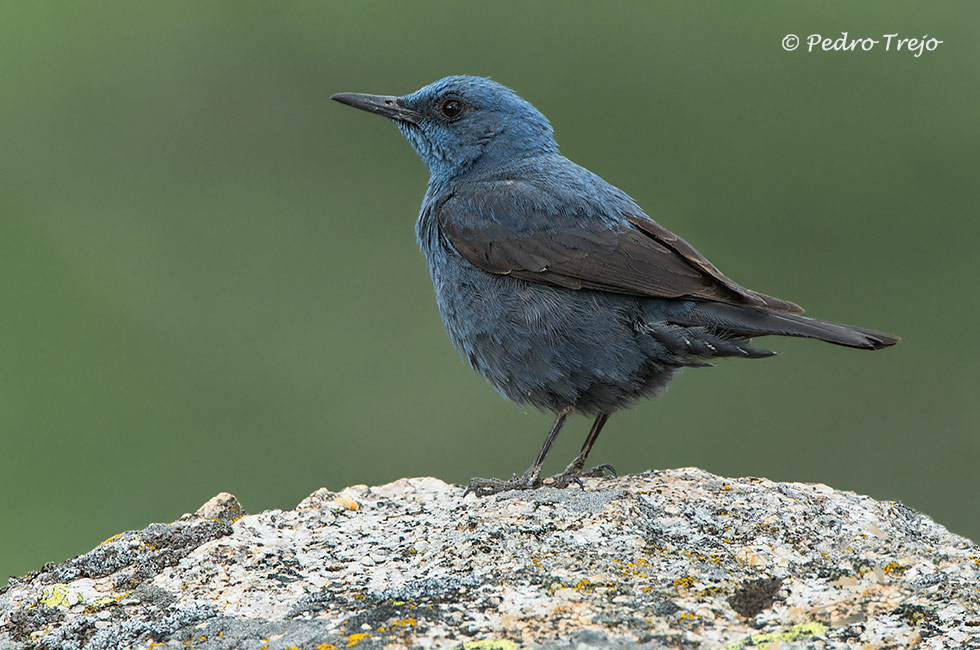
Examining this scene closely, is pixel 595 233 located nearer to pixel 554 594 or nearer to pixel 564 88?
pixel 554 594

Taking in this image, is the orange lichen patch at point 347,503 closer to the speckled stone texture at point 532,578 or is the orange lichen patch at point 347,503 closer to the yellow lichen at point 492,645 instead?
the speckled stone texture at point 532,578

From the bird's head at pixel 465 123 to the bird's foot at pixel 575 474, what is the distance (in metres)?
1.81

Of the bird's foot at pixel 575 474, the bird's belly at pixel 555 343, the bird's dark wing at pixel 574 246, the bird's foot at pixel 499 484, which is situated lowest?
the bird's foot at pixel 499 484

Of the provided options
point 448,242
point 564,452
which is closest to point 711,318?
point 448,242

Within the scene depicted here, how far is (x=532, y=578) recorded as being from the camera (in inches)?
127

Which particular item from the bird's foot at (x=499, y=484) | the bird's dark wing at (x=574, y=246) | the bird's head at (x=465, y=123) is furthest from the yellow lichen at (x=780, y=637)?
the bird's head at (x=465, y=123)

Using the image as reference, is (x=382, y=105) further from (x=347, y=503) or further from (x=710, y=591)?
(x=710, y=591)

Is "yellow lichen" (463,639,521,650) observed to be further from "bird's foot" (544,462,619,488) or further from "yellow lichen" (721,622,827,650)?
"bird's foot" (544,462,619,488)

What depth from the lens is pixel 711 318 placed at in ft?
15.7

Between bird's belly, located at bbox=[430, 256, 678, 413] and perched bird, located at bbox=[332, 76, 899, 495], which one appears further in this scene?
bird's belly, located at bbox=[430, 256, 678, 413]

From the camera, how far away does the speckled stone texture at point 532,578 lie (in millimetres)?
2902

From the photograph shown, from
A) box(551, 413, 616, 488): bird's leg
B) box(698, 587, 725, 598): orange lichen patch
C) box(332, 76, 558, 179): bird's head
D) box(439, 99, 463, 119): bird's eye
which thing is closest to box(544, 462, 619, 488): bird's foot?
box(551, 413, 616, 488): bird's leg

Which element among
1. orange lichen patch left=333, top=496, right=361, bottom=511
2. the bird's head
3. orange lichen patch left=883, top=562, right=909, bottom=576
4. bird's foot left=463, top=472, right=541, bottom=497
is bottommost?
orange lichen patch left=883, top=562, right=909, bottom=576

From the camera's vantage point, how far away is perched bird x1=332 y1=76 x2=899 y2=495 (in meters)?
4.78
